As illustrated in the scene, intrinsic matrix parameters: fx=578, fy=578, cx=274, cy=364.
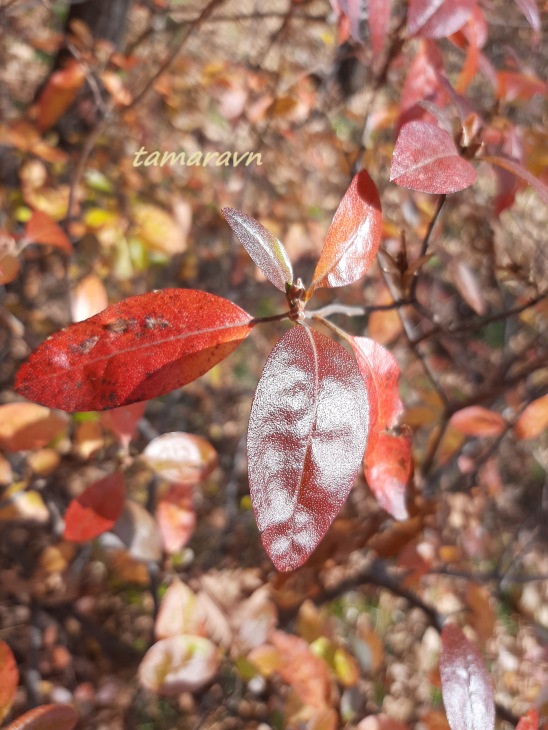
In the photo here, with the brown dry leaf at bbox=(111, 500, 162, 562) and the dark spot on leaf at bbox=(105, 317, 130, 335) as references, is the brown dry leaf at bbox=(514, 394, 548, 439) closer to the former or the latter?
the brown dry leaf at bbox=(111, 500, 162, 562)

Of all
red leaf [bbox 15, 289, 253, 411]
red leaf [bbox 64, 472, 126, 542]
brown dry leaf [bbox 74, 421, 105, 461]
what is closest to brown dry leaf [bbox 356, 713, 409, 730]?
red leaf [bbox 64, 472, 126, 542]

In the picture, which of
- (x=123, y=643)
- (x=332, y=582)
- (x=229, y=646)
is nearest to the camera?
(x=229, y=646)

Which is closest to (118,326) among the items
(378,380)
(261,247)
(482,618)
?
(261,247)

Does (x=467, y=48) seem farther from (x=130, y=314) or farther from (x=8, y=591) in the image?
(x=8, y=591)

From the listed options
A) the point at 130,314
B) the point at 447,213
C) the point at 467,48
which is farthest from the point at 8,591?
the point at 447,213

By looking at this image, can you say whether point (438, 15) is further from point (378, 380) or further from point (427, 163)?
point (378, 380)

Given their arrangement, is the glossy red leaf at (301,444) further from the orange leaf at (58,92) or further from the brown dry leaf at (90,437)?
the orange leaf at (58,92)
